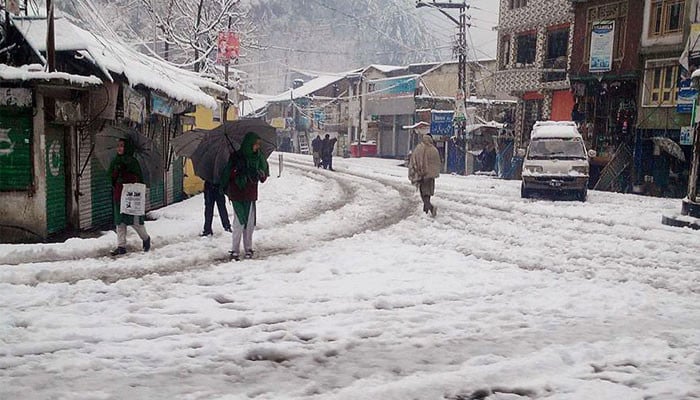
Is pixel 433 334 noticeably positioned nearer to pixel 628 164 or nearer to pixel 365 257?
pixel 365 257

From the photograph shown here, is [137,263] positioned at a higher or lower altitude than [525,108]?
lower

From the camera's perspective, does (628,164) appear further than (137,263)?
Yes

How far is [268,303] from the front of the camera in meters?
6.40

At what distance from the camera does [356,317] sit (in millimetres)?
5957

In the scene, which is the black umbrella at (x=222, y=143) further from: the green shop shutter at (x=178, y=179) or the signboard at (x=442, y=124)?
the signboard at (x=442, y=124)

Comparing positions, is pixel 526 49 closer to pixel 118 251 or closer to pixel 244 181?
pixel 244 181

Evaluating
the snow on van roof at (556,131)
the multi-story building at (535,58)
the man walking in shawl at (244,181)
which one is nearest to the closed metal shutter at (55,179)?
the man walking in shawl at (244,181)

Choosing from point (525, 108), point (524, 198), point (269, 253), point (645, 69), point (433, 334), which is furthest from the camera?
point (525, 108)

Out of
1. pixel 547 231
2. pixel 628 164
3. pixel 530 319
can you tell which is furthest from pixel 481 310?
pixel 628 164

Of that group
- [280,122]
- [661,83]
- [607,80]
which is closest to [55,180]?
[661,83]

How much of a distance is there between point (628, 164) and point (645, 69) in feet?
13.2

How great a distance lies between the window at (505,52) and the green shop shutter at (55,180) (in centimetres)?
2867

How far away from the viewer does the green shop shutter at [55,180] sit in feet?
35.0

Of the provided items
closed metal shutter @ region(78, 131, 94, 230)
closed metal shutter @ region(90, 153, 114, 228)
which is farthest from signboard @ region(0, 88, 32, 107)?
closed metal shutter @ region(90, 153, 114, 228)
